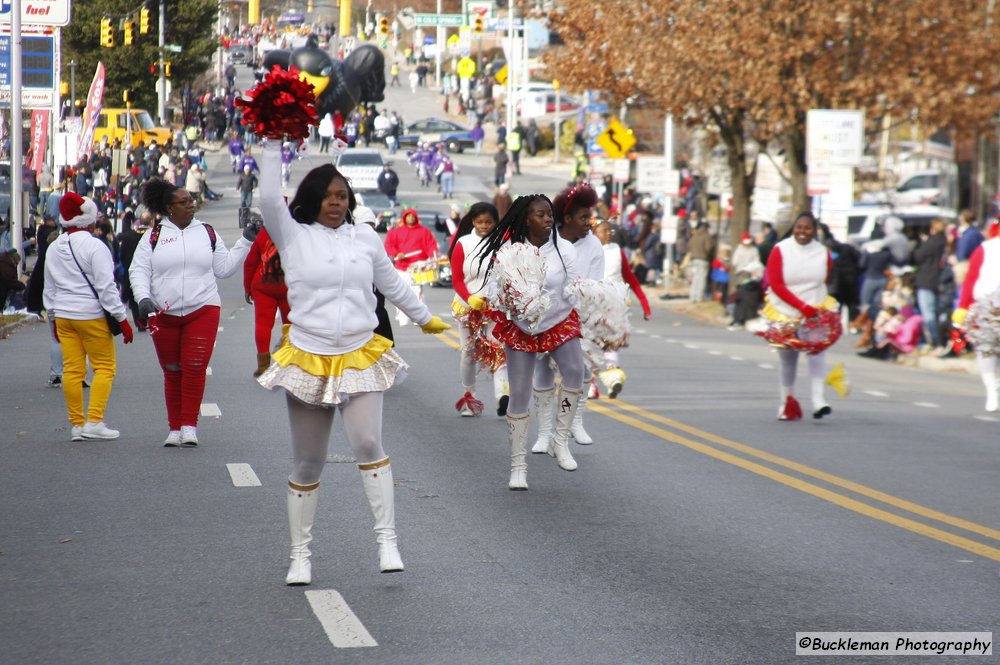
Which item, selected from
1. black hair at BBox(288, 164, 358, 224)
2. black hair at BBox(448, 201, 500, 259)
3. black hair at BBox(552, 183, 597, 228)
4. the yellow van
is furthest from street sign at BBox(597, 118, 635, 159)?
black hair at BBox(288, 164, 358, 224)

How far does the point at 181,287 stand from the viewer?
11828 millimetres

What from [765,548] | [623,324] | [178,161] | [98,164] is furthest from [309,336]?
[178,161]

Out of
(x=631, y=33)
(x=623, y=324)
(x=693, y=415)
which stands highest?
(x=631, y=33)

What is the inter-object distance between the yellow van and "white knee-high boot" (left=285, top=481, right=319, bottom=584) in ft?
153

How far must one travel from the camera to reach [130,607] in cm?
694

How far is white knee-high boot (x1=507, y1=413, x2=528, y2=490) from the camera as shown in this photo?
10078mm

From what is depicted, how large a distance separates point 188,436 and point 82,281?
4.86 feet

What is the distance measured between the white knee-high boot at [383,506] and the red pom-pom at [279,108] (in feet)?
5.10

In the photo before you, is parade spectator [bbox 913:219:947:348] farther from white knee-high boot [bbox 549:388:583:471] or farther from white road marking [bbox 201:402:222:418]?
white knee-high boot [bbox 549:388:583:471]

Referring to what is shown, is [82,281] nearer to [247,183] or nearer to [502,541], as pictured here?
[502,541]

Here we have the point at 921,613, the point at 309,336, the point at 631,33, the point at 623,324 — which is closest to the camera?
the point at 921,613

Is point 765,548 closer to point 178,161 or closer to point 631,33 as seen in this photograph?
point 631,33

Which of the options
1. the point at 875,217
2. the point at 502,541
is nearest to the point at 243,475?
the point at 502,541

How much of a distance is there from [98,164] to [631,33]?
19.5 meters
